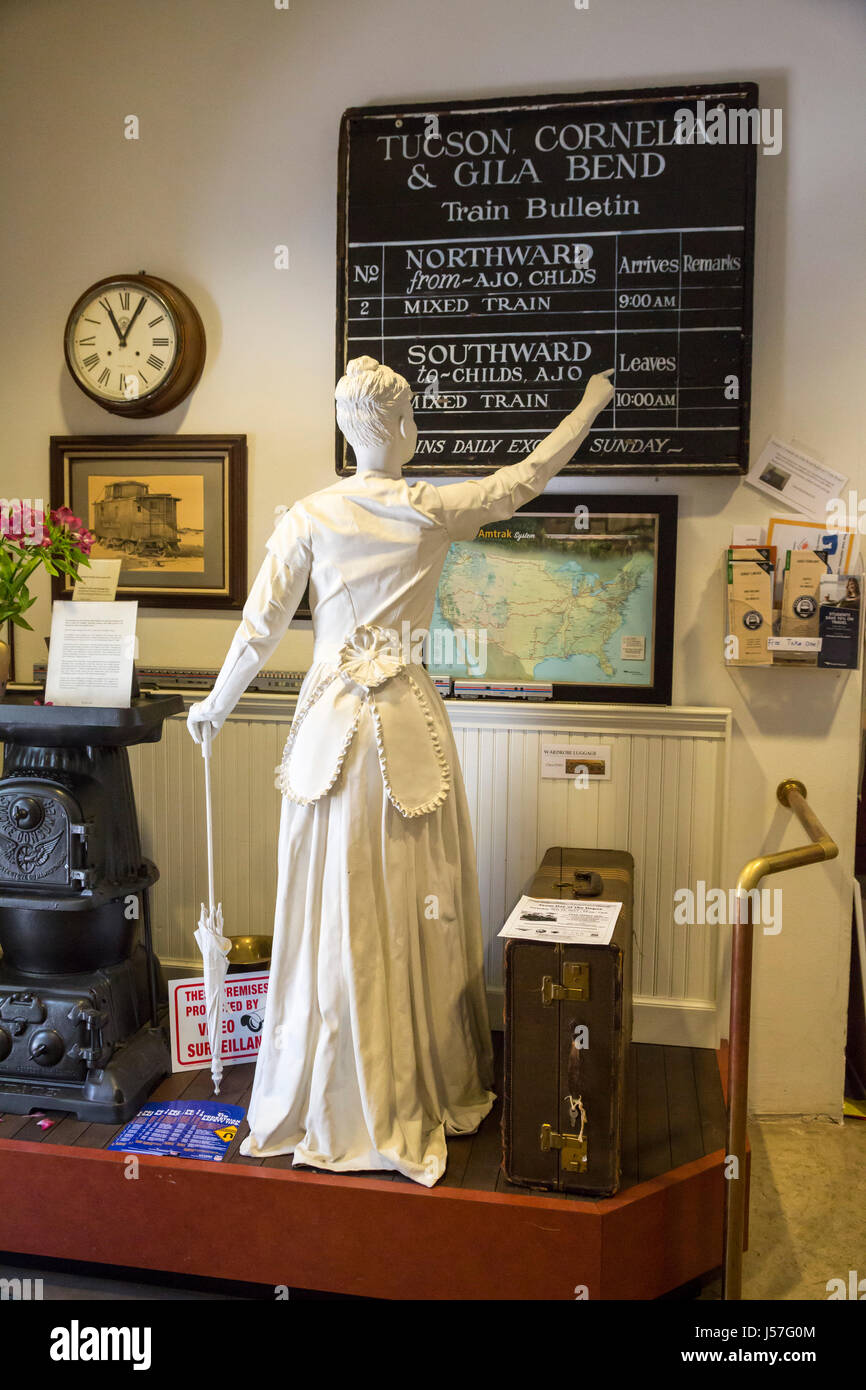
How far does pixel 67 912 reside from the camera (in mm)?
2477

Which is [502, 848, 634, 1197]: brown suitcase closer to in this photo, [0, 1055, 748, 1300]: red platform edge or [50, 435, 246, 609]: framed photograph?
[0, 1055, 748, 1300]: red platform edge

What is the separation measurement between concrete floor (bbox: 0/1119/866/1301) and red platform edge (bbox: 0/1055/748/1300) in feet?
0.23

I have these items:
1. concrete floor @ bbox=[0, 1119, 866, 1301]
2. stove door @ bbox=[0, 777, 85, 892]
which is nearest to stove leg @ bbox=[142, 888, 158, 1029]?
stove door @ bbox=[0, 777, 85, 892]

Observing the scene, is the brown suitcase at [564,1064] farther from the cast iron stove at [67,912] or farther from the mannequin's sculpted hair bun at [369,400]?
the mannequin's sculpted hair bun at [369,400]

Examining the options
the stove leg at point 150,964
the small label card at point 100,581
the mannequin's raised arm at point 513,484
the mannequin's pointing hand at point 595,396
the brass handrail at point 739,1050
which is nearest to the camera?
the brass handrail at point 739,1050

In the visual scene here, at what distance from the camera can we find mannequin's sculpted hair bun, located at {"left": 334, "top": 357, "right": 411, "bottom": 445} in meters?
2.19

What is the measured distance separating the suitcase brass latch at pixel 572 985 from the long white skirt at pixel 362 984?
30 cm

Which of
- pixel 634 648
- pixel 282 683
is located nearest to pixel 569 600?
pixel 634 648

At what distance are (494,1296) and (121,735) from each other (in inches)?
57.7

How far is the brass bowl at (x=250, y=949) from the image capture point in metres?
3.01

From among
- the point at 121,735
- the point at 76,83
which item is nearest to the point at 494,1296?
the point at 121,735

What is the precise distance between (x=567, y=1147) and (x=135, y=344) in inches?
98.7

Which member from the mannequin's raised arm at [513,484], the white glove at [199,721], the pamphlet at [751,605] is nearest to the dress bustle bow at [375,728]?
the white glove at [199,721]
